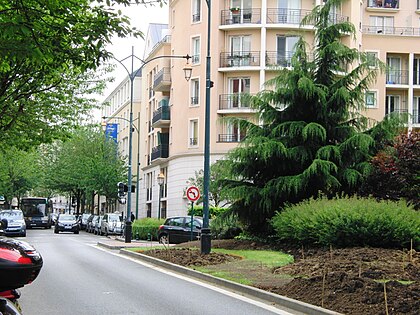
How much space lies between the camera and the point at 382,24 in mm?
55594

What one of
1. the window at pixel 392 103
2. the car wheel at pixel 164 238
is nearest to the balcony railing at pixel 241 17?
the window at pixel 392 103

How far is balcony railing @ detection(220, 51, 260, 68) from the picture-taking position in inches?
1927

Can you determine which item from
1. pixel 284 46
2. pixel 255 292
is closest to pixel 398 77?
pixel 284 46

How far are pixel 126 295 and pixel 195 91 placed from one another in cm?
3834

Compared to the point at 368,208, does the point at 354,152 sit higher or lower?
higher

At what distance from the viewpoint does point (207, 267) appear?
18109mm

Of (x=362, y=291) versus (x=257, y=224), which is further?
(x=257, y=224)

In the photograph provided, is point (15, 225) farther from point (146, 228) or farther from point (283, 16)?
point (283, 16)

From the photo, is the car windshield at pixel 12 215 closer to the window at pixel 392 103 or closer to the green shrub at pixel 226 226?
the green shrub at pixel 226 226

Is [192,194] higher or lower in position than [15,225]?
higher

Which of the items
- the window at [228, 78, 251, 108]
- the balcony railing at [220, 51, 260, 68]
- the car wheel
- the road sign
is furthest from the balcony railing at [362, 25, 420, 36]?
the road sign

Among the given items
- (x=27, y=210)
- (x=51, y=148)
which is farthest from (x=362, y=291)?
(x=51, y=148)

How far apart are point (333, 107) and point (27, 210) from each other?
45.2m

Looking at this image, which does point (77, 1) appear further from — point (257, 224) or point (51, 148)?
point (51, 148)
